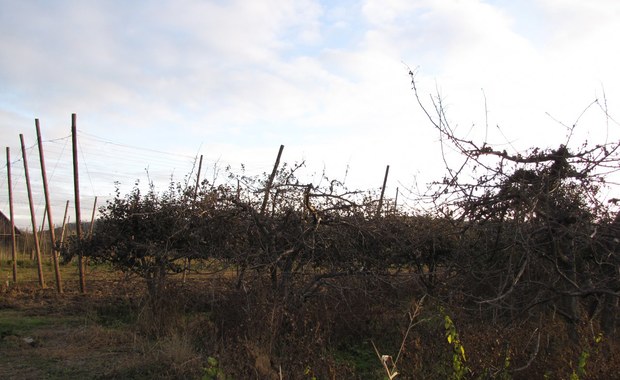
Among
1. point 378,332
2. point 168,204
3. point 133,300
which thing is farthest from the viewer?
point 133,300

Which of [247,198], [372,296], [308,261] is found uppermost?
[247,198]

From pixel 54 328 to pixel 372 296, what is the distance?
16.9 ft

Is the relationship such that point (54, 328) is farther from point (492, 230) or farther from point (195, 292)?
point (492, 230)

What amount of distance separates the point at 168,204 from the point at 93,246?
157cm

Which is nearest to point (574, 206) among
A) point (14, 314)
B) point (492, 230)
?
point (492, 230)

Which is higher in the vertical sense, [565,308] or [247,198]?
[247,198]

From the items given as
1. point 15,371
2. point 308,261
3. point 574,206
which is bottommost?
point 15,371

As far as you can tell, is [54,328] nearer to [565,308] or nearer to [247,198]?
[247,198]

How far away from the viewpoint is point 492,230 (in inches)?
225

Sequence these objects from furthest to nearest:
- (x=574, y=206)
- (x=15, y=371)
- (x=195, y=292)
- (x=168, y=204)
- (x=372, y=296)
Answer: (x=168, y=204), (x=195, y=292), (x=372, y=296), (x=15, y=371), (x=574, y=206)

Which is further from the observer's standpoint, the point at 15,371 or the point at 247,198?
the point at 247,198

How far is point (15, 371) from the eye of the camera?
5.55 metres

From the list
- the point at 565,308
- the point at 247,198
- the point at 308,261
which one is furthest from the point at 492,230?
the point at 247,198

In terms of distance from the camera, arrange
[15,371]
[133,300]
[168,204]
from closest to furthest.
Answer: [15,371]
[168,204]
[133,300]
